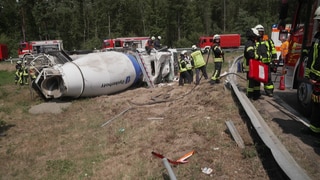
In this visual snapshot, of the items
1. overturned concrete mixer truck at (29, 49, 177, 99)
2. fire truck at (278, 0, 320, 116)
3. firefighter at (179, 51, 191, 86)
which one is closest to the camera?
fire truck at (278, 0, 320, 116)

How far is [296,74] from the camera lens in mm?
6480

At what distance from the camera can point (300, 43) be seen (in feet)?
21.4

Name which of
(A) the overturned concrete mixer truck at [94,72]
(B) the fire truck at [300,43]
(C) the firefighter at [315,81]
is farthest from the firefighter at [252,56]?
(A) the overturned concrete mixer truck at [94,72]

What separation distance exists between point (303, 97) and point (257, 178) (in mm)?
2722

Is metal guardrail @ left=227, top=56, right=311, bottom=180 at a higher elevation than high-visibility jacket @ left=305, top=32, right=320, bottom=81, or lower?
lower

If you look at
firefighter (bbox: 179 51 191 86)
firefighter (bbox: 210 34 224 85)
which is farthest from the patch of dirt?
firefighter (bbox: 179 51 191 86)

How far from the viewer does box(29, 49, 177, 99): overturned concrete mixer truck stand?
9.92m

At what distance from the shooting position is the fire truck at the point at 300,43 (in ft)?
19.0

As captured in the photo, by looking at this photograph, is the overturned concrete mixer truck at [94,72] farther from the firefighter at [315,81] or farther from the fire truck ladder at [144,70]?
the firefighter at [315,81]

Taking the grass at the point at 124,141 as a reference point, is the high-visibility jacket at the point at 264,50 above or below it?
above

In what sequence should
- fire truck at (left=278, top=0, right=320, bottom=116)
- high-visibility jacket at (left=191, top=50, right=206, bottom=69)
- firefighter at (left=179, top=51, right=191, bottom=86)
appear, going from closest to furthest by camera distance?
fire truck at (left=278, top=0, right=320, bottom=116) → high-visibility jacket at (left=191, top=50, right=206, bottom=69) → firefighter at (left=179, top=51, right=191, bottom=86)

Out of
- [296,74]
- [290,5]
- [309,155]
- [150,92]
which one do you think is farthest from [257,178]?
[150,92]

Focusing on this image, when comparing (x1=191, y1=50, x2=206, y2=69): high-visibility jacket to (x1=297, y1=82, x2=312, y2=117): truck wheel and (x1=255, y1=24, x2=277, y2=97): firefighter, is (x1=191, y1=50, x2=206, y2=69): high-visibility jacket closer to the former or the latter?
(x1=255, y1=24, x2=277, y2=97): firefighter

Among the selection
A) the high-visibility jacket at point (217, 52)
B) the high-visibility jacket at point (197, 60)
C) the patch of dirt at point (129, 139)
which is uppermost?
the high-visibility jacket at point (217, 52)
